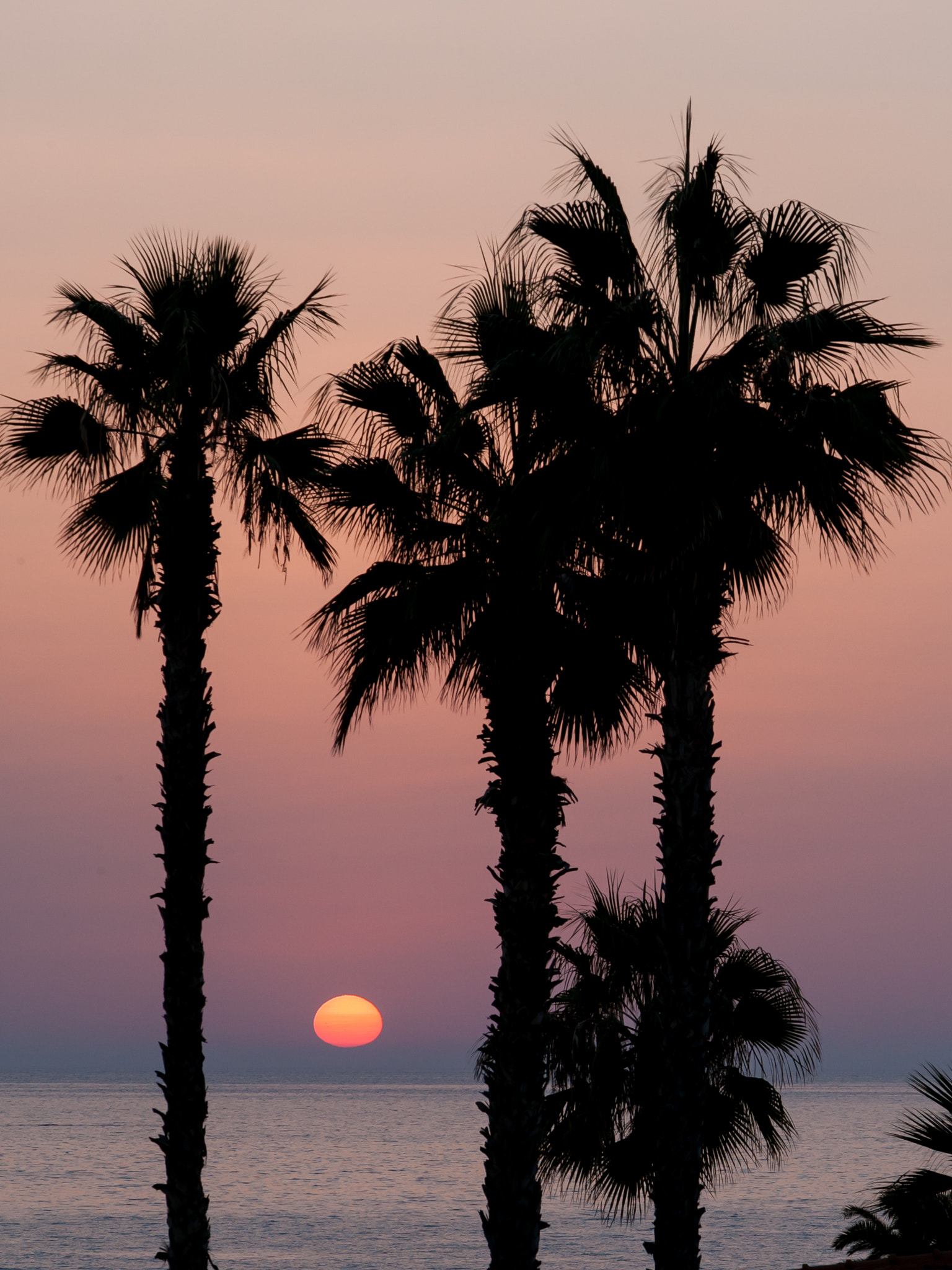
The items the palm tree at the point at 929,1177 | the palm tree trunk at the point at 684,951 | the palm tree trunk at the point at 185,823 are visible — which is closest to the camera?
the palm tree at the point at 929,1177

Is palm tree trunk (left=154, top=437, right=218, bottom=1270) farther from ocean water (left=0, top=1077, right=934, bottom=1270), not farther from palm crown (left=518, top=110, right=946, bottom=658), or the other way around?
ocean water (left=0, top=1077, right=934, bottom=1270)

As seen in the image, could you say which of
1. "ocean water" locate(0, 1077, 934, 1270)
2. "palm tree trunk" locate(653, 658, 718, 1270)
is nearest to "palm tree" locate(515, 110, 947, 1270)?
"palm tree trunk" locate(653, 658, 718, 1270)

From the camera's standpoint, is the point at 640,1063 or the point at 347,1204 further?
the point at 347,1204

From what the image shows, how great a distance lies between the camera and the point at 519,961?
16.0 m

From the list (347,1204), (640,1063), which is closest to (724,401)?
(640,1063)

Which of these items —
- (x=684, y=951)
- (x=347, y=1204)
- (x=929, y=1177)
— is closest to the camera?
(x=929, y=1177)

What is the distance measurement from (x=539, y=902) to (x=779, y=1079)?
411cm

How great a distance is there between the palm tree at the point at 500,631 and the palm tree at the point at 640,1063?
152 cm

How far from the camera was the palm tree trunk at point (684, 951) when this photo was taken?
13.7 metres

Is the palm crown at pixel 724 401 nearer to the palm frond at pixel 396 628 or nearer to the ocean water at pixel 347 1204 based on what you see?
the palm frond at pixel 396 628

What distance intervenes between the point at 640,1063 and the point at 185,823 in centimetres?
608

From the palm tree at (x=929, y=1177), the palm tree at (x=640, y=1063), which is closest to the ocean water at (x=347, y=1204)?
the palm tree at (x=640, y=1063)

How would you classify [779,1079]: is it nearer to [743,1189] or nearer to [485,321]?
[485,321]

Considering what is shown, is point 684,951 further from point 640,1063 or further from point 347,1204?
point 347,1204
